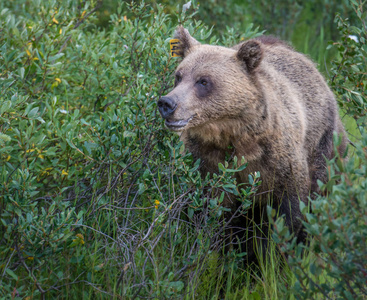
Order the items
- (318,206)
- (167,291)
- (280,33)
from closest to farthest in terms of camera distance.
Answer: (318,206) → (167,291) → (280,33)

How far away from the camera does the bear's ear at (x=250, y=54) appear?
4031 millimetres

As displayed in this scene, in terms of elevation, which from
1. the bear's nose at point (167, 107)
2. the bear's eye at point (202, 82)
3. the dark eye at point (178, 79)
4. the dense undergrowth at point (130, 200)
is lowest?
the dense undergrowth at point (130, 200)

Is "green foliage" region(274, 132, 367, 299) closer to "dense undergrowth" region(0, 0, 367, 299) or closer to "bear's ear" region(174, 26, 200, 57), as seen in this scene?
"dense undergrowth" region(0, 0, 367, 299)

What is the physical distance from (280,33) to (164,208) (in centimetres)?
708

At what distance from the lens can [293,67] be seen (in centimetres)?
507

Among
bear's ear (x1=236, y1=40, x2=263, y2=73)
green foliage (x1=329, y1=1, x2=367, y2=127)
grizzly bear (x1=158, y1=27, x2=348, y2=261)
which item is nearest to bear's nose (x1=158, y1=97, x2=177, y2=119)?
grizzly bear (x1=158, y1=27, x2=348, y2=261)

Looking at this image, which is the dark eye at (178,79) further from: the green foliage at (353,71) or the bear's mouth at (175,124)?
the green foliage at (353,71)

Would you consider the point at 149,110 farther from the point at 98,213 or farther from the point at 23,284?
the point at 23,284

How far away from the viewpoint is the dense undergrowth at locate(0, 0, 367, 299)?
2.69 meters

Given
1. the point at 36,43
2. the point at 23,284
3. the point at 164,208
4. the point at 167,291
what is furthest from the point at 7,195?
the point at 36,43

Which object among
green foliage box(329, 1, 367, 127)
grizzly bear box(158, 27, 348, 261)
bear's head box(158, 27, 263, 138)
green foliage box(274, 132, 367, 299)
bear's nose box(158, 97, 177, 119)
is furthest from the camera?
green foliage box(329, 1, 367, 127)

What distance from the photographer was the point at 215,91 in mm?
3951

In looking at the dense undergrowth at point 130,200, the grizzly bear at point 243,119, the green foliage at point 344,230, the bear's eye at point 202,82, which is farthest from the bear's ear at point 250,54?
the green foliage at point 344,230

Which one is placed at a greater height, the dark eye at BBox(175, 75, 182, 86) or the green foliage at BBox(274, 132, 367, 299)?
the green foliage at BBox(274, 132, 367, 299)
